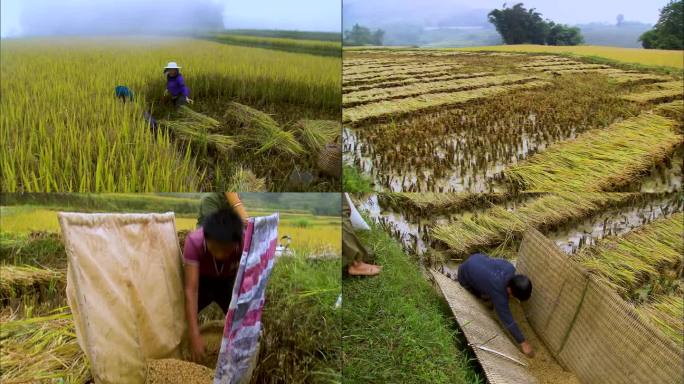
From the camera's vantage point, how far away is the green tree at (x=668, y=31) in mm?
3211

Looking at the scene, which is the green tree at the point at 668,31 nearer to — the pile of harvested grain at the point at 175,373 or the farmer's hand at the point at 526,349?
the farmer's hand at the point at 526,349

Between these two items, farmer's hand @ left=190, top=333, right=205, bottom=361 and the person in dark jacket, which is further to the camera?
the person in dark jacket

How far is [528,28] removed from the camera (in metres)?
3.10

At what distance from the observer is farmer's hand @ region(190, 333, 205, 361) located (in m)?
1.94

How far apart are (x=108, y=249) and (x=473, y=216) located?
170 cm

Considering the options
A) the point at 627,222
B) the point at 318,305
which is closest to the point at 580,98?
the point at 627,222

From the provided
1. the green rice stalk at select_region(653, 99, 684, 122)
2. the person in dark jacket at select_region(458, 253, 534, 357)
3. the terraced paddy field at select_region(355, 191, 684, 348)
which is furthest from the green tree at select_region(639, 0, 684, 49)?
the person in dark jacket at select_region(458, 253, 534, 357)

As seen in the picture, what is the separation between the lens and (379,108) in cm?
300

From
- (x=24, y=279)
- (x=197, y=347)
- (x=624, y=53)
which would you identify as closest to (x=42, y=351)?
(x=24, y=279)

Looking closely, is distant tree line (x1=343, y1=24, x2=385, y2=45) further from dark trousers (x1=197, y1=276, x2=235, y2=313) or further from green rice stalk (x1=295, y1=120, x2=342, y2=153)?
dark trousers (x1=197, y1=276, x2=235, y2=313)

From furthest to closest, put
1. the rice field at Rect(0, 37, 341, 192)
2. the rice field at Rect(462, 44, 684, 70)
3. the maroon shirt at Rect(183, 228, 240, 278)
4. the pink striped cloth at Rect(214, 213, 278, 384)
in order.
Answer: the rice field at Rect(462, 44, 684, 70) < the rice field at Rect(0, 37, 341, 192) < the maroon shirt at Rect(183, 228, 240, 278) < the pink striped cloth at Rect(214, 213, 278, 384)

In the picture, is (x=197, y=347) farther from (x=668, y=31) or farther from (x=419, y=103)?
(x=668, y=31)

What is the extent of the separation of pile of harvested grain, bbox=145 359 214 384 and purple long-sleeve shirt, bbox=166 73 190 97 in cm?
128

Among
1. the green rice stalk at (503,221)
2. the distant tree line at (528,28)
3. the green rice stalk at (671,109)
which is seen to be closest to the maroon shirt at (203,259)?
the green rice stalk at (503,221)
